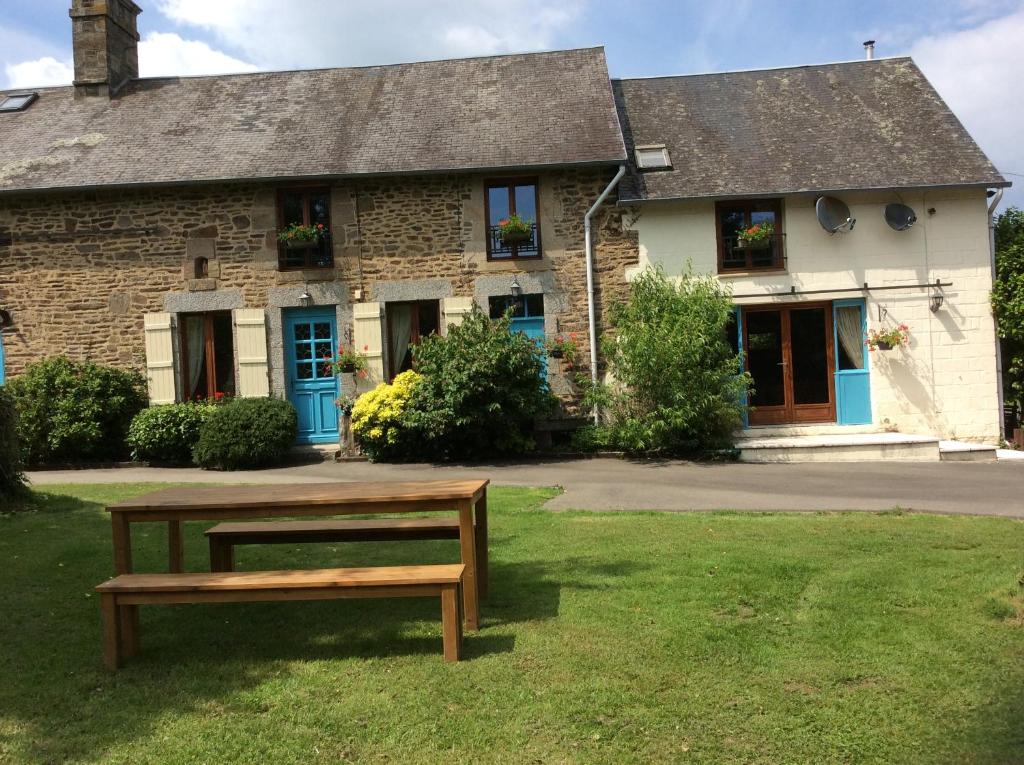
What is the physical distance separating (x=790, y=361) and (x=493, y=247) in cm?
521

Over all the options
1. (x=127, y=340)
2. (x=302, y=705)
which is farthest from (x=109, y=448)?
(x=302, y=705)

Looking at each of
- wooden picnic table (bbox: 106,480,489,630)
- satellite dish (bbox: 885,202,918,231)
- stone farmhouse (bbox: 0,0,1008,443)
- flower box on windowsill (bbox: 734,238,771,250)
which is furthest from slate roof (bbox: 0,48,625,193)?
wooden picnic table (bbox: 106,480,489,630)

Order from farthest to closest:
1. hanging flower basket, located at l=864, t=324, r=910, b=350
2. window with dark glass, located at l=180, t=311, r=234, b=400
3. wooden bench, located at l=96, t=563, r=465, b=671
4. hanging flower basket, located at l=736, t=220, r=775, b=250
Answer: window with dark glass, located at l=180, t=311, r=234, b=400, hanging flower basket, located at l=736, t=220, r=775, b=250, hanging flower basket, located at l=864, t=324, r=910, b=350, wooden bench, located at l=96, t=563, r=465, b=671

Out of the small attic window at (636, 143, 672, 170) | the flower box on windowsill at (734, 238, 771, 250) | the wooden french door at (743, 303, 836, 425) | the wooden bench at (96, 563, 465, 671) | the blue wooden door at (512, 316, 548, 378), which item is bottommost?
the wooden bench at (96, 563, 465, 671)

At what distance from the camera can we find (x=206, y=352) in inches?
530

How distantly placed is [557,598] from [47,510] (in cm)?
565

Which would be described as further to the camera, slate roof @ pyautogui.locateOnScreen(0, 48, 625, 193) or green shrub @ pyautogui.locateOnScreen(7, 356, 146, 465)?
slate roof @ pyautogui.locateOnScreen(0, 48, 625, 193)

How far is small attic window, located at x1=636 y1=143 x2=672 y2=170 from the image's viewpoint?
13.3 m

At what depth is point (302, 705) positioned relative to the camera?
3.19 metres

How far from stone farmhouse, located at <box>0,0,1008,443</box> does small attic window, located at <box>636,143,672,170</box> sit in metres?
0.03

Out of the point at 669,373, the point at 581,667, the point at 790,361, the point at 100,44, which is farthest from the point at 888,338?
the point at 100,44

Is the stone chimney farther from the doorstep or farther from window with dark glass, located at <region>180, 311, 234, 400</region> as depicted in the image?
the doorstep

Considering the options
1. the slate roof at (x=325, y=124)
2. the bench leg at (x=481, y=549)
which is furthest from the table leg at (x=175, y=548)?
the slate roof at (x=325, y=124)

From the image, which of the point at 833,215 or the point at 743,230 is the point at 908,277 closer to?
the point at 833,215
